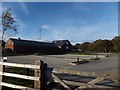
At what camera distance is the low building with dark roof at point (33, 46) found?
236 feet

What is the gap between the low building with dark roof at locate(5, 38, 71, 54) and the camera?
72025 millimetres

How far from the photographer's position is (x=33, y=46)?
78.5m

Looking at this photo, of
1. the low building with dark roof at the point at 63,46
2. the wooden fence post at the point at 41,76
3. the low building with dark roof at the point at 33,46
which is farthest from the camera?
the low building with dark roof at the point at 63,46

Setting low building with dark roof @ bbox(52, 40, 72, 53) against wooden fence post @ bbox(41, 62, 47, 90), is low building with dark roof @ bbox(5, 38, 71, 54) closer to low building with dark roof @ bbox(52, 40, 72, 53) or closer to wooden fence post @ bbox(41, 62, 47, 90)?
low building with dark roof @ bbox(52, 40, 72, 53)

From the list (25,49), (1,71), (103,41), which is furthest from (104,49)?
(1,71)

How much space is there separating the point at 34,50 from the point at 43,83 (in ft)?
236

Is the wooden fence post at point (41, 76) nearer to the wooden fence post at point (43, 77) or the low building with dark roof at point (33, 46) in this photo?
the wooden fence post at point (43, 77)

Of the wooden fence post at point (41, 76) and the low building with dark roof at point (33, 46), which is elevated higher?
the low building with dark roof at point (33, 46)

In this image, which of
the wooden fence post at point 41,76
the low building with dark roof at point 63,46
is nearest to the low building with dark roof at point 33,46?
the low building with dark roof at point 63,46

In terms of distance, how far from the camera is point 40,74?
24.5 feet

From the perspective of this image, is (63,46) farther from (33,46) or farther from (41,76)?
(41,76)

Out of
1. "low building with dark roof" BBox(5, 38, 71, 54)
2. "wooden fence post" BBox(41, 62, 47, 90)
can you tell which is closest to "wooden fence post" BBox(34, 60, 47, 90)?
"wooden fence post" BBox(41, 62, 47, 90)

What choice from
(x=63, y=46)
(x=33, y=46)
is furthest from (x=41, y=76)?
(x=63, y=46)

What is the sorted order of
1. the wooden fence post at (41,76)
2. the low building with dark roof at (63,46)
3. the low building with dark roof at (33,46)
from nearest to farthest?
the wooden fence post at (41,76) → the low building with dark roof at (33,46) → the low building with dark roof at (63,46)
